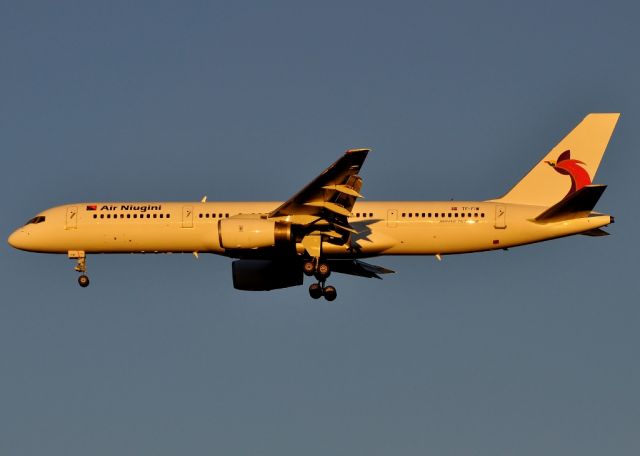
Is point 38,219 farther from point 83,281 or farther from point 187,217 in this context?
point 187,217

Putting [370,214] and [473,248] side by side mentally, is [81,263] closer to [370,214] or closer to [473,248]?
[370,214]

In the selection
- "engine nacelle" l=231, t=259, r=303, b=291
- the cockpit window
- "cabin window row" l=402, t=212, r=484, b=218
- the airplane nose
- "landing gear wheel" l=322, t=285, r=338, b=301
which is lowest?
"landing gear wheel" l=322, t=285, r=338, b=301

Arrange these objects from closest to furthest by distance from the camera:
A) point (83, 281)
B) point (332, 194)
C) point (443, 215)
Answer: point (332, 194) → point (443, 215) → point (83, 281)

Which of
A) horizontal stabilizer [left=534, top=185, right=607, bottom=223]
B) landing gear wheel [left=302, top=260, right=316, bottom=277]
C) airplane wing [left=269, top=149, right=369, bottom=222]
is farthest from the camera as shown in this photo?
landing gear wheel [left=302, top=260, right=316, bottom=277]

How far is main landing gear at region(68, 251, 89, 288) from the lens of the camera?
208 feet

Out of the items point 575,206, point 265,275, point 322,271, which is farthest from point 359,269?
point 575,206

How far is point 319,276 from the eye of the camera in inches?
2327

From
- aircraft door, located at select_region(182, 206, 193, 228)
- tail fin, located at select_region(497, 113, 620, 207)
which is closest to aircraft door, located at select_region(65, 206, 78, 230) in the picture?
aircraft door, located at select_region(182, 206, 193, 228)

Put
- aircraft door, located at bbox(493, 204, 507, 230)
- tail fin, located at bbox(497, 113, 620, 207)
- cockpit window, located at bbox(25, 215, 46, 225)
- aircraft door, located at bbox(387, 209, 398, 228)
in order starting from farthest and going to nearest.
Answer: cockpit window, located at bbox(25, 215, 46, 225) < tail fin, located at bbox(497, 113, 620, 207) < aircraft door, located at bbox(387, 209, 398, 228) < aircraft door, located at bbox(493, 204, 507, 230)

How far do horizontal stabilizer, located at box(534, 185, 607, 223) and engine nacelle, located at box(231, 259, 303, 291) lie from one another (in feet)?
39.3

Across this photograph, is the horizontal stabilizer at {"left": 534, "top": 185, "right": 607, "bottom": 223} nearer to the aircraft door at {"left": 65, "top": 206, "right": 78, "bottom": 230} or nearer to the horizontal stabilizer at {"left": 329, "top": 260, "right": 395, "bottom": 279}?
the horizontal stabilizer at {"left": 329, "top": 260, "right": 395, "bottom": 279}

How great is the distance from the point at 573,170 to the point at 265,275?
1496cm

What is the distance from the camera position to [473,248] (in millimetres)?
59719

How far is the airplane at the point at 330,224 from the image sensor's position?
5781cm
